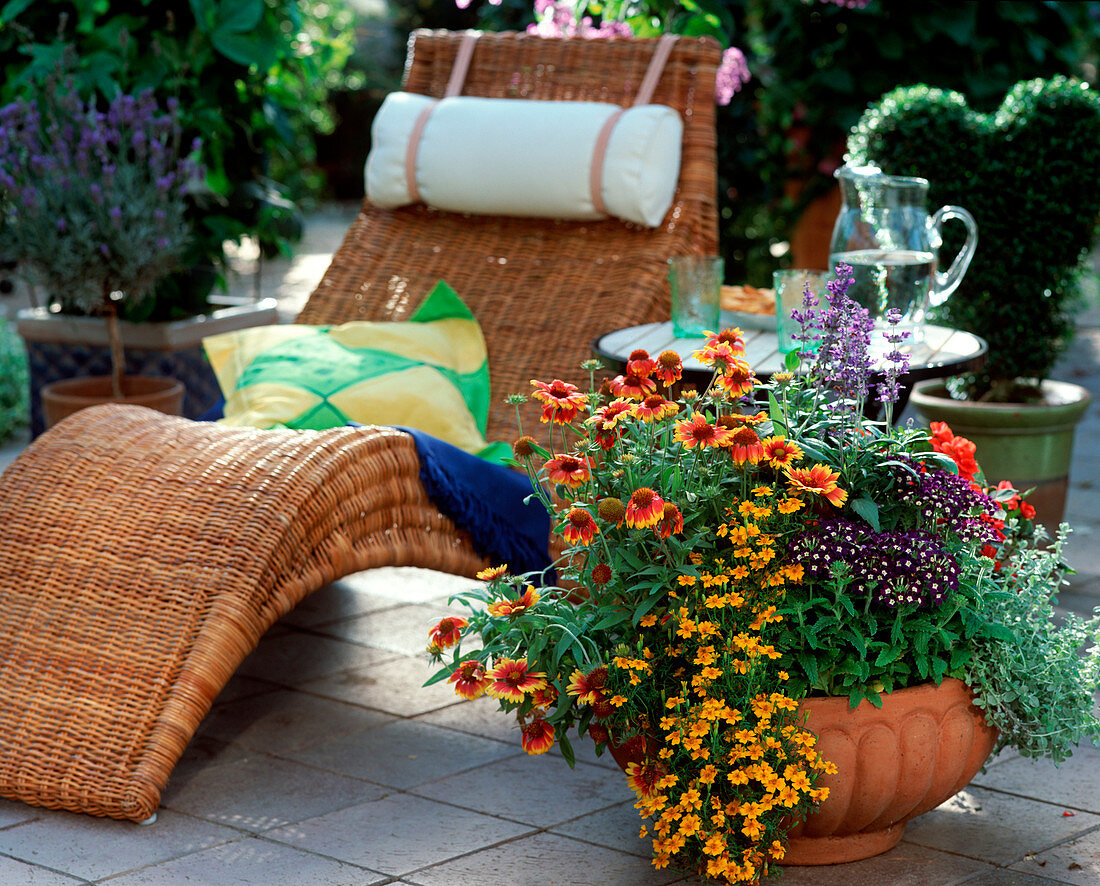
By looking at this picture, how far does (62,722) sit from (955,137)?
A: 7.41 feet

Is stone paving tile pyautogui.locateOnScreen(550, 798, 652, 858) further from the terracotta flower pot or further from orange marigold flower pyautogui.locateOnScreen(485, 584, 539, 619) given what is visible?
orange marigold flower pyautogui.locateOnScreen(485, 584, 539, 619)

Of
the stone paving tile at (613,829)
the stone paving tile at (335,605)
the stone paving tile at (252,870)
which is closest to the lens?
the stone paving tile at (252,870)

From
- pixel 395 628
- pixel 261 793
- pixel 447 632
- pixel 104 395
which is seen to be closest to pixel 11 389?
pixel 104 395

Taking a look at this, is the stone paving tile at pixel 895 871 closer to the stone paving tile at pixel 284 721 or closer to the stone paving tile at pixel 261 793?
the stone paving tile at pixel 261 793

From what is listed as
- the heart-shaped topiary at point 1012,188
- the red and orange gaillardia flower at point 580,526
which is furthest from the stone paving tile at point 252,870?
the heart-shaped topiary at point 1012,188

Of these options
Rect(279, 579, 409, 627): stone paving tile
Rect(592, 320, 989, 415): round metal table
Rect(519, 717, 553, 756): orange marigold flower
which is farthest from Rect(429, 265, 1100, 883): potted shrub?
Rect(279, 579, 409, 627): stone paving tile

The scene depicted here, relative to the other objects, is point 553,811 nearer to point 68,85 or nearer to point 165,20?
point 68,85

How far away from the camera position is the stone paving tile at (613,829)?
1844 millimetres

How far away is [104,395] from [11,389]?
1268 millimetres

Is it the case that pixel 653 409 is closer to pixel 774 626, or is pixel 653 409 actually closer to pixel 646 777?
pixel 774 626

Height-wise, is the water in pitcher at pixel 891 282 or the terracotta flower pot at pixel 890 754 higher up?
the water in pitcher at pixel 891 282

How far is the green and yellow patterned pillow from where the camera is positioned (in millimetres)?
2535

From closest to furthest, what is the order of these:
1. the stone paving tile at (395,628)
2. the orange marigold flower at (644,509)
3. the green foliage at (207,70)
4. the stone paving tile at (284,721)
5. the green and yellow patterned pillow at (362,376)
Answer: the orange marigold flower at (644,509) → the stone paving tile at (284,721) → the green and yellow patterned pillow at (362,376) → the stone paving tile at (395,628) → the green foliage at (207,70)

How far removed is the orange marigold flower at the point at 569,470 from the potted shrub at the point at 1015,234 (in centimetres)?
155
